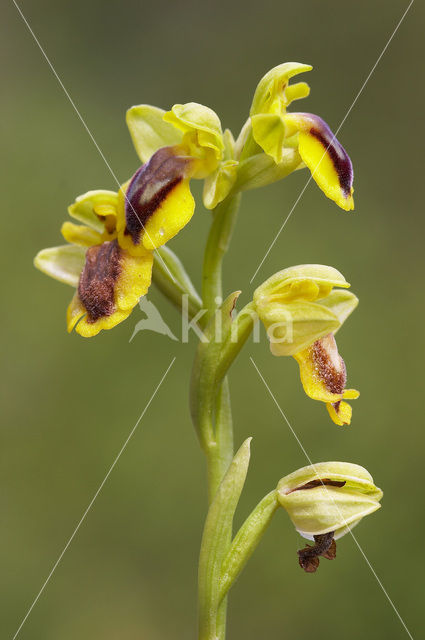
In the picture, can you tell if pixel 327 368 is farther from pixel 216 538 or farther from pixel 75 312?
pixel 75 312

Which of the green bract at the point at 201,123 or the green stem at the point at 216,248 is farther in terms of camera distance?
the green stem at the point at 216,248

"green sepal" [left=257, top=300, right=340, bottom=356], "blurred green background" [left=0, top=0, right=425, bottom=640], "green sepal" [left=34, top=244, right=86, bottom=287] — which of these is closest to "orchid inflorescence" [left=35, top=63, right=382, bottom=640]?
"green sepal" [left=257, top=300, right=340, bottom=356]

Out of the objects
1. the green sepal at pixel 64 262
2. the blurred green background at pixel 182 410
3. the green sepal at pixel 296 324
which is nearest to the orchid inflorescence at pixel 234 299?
the green sepal at pixel 296 324

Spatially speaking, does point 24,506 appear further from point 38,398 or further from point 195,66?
point 195,66

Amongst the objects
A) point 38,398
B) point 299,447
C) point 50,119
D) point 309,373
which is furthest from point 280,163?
point 50,119

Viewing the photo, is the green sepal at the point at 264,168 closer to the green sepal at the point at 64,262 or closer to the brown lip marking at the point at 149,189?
the brown lip marking at the point at 149,189

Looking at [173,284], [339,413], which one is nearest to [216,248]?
[173,284]

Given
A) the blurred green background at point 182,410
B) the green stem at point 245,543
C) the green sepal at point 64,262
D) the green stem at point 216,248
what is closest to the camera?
the green stem at point 245,543
